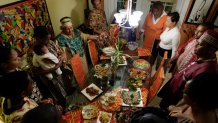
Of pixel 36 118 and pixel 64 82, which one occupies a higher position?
pixel 36 118

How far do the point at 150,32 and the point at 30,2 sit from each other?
2.47 m

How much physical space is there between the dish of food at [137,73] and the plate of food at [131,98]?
0.26 meters

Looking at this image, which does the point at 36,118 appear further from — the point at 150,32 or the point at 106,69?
the point at 150,32

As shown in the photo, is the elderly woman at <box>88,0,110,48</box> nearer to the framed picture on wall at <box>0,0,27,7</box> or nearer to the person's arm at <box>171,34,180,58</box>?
the person's arm at <box>171,34,180,58</box>

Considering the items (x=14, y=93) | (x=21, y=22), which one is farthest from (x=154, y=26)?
(x=14, y=93)

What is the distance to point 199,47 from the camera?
1.73 metres

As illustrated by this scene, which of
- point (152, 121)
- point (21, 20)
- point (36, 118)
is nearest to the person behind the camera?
point (36, 118)

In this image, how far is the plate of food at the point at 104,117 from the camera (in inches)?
63.5

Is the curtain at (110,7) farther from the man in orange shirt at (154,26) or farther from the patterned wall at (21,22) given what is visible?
the patterned wall at (21,22)

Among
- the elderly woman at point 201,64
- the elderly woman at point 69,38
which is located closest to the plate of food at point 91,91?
the elderly woman at point 69,38

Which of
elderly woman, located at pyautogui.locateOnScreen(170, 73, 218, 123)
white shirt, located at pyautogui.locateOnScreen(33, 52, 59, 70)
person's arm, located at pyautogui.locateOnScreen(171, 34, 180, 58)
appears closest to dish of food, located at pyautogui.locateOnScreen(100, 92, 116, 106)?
white shirt, located at pyautogui.locateOnScreen(33, 52, 59, 70)

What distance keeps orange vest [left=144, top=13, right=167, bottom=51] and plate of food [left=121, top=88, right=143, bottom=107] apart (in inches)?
63.3

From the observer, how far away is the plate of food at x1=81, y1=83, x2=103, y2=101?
1.94m

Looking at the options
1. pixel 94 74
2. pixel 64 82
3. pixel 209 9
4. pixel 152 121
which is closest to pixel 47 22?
pixel 64 82
